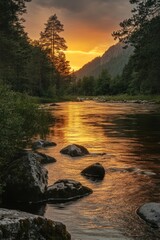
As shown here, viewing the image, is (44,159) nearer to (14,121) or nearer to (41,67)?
(14,121)

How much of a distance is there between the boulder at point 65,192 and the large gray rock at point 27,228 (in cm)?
448

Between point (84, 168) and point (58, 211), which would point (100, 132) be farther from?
point (58, 211)

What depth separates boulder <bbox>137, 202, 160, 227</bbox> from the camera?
10.8 meters

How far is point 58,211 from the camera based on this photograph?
1201cm

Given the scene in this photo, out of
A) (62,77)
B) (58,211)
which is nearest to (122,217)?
(58,211)

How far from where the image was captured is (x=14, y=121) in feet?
45.3

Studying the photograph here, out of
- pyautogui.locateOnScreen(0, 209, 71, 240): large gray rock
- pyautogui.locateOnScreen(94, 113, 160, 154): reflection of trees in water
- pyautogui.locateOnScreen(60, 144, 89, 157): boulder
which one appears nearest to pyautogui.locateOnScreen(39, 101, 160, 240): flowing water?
pyautogui.locateOnScreen(94, 113, 160, 154): reflection of trees in water

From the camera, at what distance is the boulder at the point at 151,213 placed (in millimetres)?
10828

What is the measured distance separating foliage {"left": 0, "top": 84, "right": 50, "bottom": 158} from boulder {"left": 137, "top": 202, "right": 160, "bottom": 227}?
4.68 meters

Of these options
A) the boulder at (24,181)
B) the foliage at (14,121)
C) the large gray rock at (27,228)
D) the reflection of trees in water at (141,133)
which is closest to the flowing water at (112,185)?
the reflection of trees in water at (141,133)

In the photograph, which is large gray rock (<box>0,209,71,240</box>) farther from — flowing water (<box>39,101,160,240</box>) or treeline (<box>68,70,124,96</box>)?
treeline (<box>68,70,124,96</box>)

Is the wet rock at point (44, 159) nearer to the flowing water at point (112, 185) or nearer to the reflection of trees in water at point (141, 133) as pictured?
the flowing water at point (112, 185)

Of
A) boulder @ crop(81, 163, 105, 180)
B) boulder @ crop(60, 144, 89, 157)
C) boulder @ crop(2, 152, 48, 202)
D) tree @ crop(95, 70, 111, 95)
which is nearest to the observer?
boulder @ crop(2, 152, 48, 202)

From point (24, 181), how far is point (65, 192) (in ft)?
4.74
